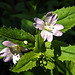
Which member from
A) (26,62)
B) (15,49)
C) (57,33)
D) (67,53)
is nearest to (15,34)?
(15,49)

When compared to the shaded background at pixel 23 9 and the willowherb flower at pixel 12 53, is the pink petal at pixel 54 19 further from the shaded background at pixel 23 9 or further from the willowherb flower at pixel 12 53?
the shaded background at pixel 23 9

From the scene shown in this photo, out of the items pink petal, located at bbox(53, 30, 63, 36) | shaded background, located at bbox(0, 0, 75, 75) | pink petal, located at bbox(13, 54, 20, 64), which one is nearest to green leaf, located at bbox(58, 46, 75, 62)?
pink petal, located at bbox(53, 30, 63, 36)

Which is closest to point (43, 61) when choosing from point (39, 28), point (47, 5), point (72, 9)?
point (39, 28)

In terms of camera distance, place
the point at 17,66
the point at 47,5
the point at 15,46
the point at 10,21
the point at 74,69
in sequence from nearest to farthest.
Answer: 1. the point at 17,66
2. the point at 15,46
3. the point at 74,69
4. the point at 47,5
5. the point at 10,21

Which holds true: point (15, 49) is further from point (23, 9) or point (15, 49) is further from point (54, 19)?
point (23, 9)

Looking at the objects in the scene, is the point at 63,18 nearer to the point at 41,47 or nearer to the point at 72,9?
the point at 72,9

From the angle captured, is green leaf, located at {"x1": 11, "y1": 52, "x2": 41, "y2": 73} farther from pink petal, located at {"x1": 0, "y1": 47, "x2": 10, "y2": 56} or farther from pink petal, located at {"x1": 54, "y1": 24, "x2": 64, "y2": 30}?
pink petal, located at {"x1": 54, "y1": 24, "x2": 64, "y2": 30}
